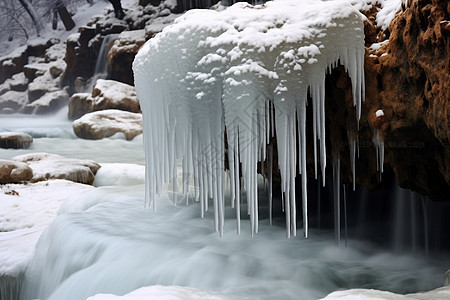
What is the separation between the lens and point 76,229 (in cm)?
A: 353

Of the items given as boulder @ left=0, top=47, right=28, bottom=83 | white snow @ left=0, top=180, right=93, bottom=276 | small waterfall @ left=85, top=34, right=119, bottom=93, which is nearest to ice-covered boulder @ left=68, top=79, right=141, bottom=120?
small waterfall @ left=85, top=34, right=119, bottom=93

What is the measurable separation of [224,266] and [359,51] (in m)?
1.69

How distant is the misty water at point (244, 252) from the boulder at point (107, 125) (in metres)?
6.09

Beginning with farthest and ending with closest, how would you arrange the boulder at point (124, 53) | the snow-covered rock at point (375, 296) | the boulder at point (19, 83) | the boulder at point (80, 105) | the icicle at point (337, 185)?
the boulder at point (19, 83) → the boulder at point (124, 53) → the boulder at point (80, 105) → the icicle at point (337, 185) → the snow-covered rock at point (375, 296)

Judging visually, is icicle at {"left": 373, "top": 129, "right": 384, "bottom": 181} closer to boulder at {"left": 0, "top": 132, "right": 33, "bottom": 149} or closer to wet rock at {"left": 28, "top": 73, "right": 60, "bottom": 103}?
boulder at {"left": 0, "top": 132, "right": 33, "bottom": 149}

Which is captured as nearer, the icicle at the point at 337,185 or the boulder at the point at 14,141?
the icicle at the point at 337,185

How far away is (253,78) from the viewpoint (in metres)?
2.65

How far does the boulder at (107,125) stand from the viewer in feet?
34.1

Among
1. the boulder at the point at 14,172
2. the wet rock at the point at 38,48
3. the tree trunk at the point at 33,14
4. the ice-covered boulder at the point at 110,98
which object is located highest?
the tree trunk at the point at 33,14

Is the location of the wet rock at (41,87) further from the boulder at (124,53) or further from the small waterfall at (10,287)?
the small waterfall at (10,287)

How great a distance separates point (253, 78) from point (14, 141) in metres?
8.58

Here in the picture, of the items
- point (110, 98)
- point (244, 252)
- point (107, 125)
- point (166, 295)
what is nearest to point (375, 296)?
point (166, 295)

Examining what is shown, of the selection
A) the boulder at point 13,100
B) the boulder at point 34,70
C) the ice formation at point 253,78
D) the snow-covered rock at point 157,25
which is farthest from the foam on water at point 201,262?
the boulder at point 13,100

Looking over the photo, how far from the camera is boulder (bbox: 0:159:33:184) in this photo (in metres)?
5.99
